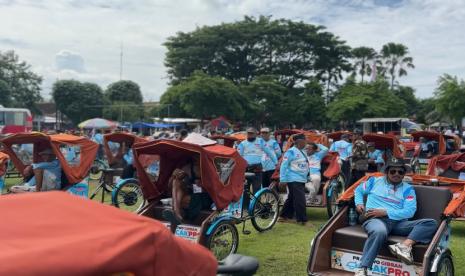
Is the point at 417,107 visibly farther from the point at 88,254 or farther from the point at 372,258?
the point at 88,254

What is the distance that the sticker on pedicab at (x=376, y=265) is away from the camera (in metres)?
5.36

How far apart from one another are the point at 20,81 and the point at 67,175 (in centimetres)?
5451

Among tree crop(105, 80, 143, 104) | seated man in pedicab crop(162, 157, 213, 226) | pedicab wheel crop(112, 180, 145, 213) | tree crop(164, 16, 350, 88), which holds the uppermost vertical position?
tree crop(164, 16, 350, 88)

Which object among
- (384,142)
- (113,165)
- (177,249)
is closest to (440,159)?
(384,142)

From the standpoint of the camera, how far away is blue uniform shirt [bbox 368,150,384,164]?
497 inches

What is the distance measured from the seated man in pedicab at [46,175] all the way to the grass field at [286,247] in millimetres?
3332

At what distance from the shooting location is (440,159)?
388 inches

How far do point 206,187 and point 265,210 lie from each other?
94.0 inches

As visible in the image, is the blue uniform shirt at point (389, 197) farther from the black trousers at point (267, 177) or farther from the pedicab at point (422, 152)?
the pedicab at point (422, 152)

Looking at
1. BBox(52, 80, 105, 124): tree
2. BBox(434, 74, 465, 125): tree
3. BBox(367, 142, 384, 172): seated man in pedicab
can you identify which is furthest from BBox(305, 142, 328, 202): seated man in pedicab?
BBox(52, 80, 105, 124): tree

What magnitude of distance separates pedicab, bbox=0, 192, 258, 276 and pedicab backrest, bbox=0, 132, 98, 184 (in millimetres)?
6724


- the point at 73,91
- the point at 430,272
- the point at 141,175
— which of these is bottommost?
the point at 430,272

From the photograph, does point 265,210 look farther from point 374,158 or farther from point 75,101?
point 75,101

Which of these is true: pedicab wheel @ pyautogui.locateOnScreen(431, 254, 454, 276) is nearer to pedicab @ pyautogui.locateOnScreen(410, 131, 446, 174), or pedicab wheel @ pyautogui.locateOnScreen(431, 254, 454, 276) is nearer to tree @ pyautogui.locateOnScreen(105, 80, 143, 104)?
pedicab @ pyautogui.locateOnScreen(410, 131, 446, 174)
